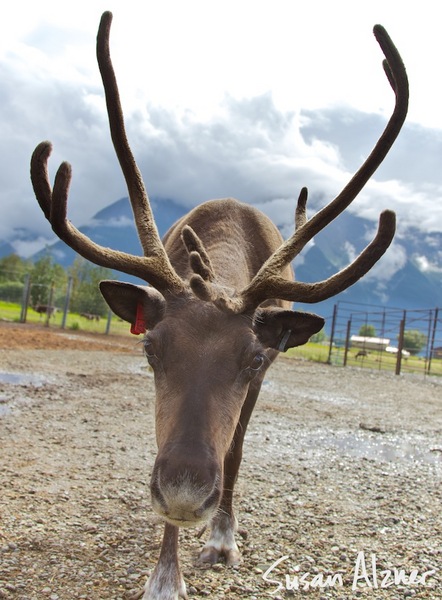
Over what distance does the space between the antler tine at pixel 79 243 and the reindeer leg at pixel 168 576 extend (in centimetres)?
187

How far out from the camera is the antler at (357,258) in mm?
3945

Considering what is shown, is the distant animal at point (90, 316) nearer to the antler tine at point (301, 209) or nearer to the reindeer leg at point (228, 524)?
the antler tine at point (301, 209)

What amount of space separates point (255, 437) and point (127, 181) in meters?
5.18

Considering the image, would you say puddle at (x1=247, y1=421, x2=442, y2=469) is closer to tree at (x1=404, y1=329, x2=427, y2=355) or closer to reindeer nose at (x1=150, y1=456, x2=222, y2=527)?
reindeer nose at (x1=150, y1=456, x2=222, y2=527)

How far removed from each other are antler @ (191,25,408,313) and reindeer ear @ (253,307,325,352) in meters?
0.12

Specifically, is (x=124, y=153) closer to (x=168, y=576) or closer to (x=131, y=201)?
(x=131, y=201)

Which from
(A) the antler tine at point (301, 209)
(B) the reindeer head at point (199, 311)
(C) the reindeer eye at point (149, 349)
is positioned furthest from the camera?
(A) the antler tine at point (301, 209)

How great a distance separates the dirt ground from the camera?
13.9 ft

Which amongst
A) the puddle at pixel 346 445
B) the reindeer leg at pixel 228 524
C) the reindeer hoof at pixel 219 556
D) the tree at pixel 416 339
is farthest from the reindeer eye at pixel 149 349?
the tree at pixel 416 339

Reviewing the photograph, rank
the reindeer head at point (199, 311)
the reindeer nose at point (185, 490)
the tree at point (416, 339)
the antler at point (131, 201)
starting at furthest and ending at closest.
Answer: the tree at point (416, 339), the antler at point (131, 201), the reindeer head at point (199, 311), the reindeer nose at point (185, 490)

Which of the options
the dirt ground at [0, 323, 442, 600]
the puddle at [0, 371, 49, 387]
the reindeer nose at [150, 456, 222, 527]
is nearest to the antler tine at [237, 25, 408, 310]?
the dirt ground at [0, 323, 442, 600]

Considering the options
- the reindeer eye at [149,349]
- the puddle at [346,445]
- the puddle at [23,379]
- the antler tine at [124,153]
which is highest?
the antler tine at [124,153]

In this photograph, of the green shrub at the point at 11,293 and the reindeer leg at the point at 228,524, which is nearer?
the reindeer leg at the point at 228,524

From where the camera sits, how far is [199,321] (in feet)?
12.0
